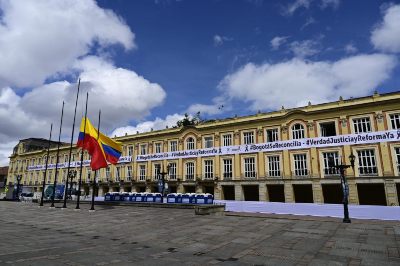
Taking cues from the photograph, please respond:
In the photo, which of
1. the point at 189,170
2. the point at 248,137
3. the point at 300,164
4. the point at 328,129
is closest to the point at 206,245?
the point at 300,164

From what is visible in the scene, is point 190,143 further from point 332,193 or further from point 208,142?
point 332,193

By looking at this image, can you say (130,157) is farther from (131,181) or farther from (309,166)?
(309,166)

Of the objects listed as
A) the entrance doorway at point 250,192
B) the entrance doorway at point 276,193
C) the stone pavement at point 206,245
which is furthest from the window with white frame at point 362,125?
the stone pavement at point 206,245

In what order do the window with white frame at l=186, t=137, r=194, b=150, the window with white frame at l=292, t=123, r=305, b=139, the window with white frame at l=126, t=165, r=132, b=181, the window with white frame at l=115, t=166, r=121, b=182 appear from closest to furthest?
1. the window with white frame at l=292, t=123, r=305, b=139
2. the window with white frame at l=186, t=137, r=194, b=150
3. the window with white frame at l=126, t=165, r=132, b=181
4. the window with white frame at l=115, t=166, r=121, b=182

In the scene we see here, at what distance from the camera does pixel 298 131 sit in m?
35.9

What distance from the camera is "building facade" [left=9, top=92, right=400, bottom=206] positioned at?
30734 mm

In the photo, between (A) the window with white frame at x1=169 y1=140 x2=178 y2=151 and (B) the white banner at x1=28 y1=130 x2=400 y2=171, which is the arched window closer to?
(B) the white banner at x1=28 y1=130 x2=400 y2=171

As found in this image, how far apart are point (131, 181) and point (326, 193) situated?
30525 millimetres

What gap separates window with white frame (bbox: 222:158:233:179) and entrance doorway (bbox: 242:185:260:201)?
2.72 meters

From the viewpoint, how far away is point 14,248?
378 inches

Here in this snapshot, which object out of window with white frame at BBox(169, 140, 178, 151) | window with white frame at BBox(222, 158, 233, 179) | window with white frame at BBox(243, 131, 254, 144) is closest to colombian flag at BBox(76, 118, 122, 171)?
window with white frame at BBox(222, 158, 233, 179)

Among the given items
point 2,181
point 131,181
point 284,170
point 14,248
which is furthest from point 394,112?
point 2,181

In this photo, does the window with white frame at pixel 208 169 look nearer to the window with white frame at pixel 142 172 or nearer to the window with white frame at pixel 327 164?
the window with white frame at pixel 142 172

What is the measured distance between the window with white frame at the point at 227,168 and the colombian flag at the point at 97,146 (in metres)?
16.7
